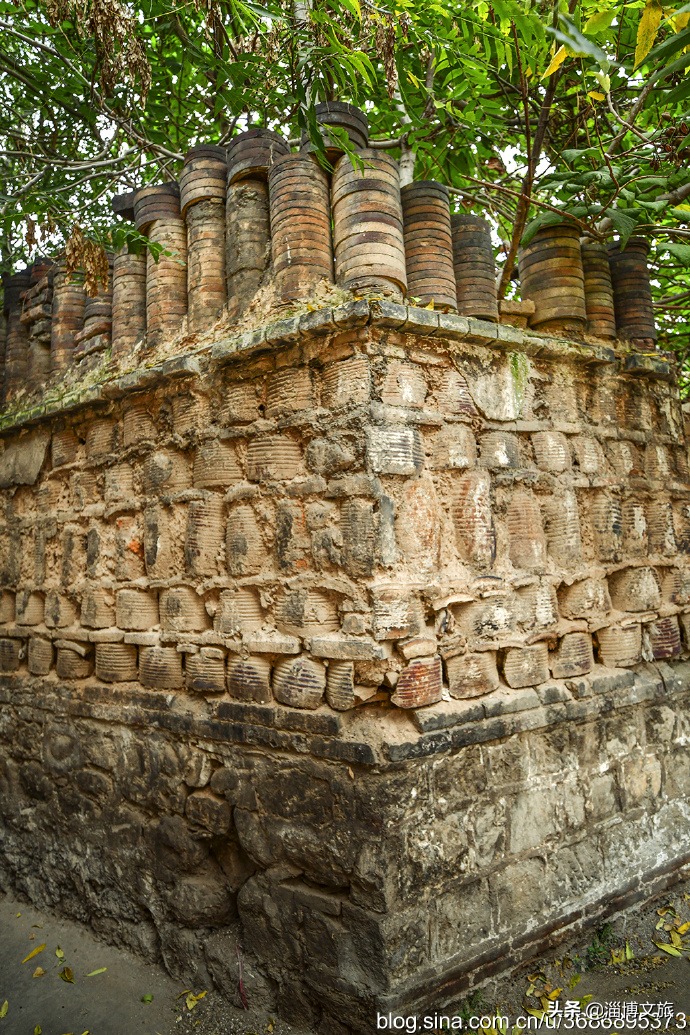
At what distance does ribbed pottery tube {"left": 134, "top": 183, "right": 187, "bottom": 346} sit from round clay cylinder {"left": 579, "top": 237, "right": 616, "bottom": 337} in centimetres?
209

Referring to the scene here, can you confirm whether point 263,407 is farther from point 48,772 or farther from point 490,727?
point 48,772

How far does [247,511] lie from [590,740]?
191cm

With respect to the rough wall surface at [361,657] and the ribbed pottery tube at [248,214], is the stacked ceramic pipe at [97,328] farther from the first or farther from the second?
the ribbed pottery tube at [248,214]

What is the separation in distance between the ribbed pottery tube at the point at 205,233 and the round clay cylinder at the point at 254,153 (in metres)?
0.14

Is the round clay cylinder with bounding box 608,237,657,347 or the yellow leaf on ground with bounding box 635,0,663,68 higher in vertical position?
the round clay cylinder with bounding box 608,237,657,347

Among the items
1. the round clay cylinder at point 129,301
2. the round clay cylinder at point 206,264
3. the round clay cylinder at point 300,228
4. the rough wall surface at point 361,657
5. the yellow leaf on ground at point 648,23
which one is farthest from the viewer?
the round clay cylinder at point 129,301

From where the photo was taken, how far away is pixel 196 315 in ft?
11.0

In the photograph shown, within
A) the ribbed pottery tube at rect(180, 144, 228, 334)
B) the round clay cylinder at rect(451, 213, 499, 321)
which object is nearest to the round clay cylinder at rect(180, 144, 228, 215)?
the ribbed pottery tube at rect(180, 144, 228, 334)

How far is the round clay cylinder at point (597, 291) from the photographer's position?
141 inches

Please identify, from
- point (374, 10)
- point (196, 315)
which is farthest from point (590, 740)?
point (374, 10)

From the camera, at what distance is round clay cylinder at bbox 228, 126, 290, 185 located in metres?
3.24

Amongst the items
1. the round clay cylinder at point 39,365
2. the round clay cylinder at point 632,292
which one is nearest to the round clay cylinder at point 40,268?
the round clay cylinder at point 39,365

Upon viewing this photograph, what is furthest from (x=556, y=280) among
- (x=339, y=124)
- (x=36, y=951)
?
(x=36, y=951)

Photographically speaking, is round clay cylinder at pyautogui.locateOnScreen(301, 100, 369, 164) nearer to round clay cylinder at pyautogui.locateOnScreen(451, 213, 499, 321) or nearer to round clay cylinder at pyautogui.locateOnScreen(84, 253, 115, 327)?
round clay cylinder at pyautogui.locateOnScreen(451, 213, 499, 321)
